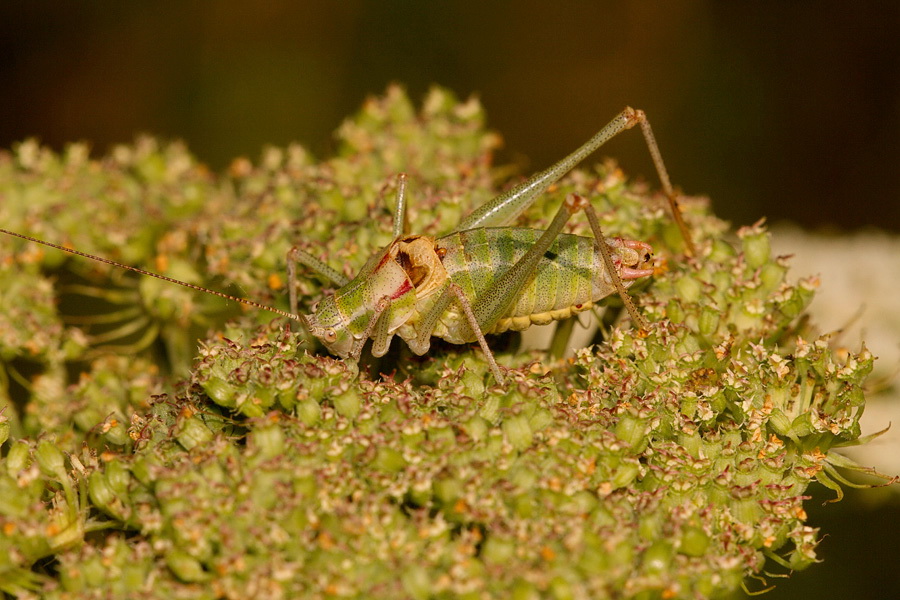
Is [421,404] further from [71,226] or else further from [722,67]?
[722,67]

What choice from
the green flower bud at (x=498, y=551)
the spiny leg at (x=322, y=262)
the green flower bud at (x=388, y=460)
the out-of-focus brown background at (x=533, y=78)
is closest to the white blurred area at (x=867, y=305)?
the out-of-focus brown background at (x=533, y=78)

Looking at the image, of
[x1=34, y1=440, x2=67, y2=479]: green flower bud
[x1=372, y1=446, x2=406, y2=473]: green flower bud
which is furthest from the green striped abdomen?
Answer: [x1=34, y1=440, x2=67, y2=479]: green flower bud

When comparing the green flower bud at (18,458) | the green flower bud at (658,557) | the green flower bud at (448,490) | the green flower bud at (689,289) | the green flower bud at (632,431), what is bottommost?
the green flower bud at (658,557)

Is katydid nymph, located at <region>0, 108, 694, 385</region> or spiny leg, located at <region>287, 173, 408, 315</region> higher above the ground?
spiny leg, located at <region>287, 173, 408, 315</region>

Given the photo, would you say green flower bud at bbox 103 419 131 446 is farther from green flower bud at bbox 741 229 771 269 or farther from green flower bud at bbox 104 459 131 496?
green flower bud at bbox 741 229 771 269

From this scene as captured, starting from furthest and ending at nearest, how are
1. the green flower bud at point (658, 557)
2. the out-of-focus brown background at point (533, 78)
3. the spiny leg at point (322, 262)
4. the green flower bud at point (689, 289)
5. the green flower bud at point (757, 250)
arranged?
the out-of-focus brown background at point (533, 78) → the spiny leg at point (322, 262) → the green flower bud at point (757, 250) → the green flower bud at point (689, 289) → the green flower bud at point (658, 557)

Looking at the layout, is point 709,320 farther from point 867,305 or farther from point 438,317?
point 867,305

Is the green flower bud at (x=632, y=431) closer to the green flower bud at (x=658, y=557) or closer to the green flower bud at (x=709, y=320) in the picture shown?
the green flower bud at (x=658, y=557)
